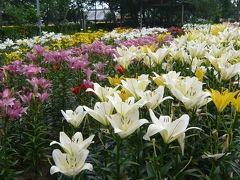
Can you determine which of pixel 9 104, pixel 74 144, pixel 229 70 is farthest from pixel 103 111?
pixel 229 70

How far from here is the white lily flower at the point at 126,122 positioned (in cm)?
132

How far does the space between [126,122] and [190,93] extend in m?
0.46

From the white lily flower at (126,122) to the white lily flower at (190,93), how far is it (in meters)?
0.30

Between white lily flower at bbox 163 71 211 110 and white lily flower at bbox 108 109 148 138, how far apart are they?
30 centimetres

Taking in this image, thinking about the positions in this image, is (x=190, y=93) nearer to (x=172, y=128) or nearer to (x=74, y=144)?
(x=172, y=128)

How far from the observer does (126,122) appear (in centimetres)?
137

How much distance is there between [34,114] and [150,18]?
27.4 meters

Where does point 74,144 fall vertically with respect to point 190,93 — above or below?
below

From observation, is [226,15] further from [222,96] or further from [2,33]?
[222,96]

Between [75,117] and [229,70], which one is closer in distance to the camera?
[75,117]

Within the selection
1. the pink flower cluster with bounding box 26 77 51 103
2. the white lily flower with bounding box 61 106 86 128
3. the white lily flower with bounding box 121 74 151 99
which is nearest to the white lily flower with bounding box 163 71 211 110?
the white lily flower with bounding box 121 74 151 99

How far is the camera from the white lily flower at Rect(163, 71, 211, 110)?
1546mm

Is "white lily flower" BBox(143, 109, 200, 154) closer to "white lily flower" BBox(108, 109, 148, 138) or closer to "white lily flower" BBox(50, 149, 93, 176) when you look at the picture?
"white lily flower" BBox(108, 109, 148, 138)

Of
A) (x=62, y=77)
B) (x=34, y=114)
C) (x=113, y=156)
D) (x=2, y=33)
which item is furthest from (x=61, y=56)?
(x=2, y=33)
